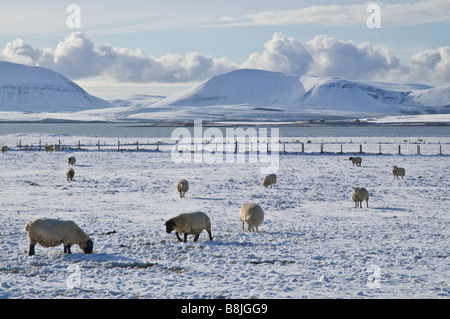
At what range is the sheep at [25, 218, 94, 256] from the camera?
13539 mm

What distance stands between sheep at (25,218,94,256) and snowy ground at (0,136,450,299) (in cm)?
33

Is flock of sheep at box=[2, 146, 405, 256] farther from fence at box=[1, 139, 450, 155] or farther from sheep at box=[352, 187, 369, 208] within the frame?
fence at box=[1, 139, 450, 155]

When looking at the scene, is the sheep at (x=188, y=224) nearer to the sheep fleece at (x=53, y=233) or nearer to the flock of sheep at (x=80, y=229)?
the flock of sheep at (x=80, y=229)

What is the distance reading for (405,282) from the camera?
11305mm

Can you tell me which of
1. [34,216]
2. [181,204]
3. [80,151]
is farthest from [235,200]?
[80,151]

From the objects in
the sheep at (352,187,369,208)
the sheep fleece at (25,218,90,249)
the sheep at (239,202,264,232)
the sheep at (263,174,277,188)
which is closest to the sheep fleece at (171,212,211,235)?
the sheep at (239,202,264,232)

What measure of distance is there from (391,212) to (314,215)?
340 centimetres

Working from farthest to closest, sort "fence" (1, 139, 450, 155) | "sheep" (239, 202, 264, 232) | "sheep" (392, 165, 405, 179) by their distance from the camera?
"fence" (1, 139, 450, 155) → "sheep" (392, 165, 405, 179) → "sheep" (239, 202, 264, 232)

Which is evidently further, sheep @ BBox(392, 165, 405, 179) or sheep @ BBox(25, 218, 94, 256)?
sheep @ BBox(392, 165, 405, 179)

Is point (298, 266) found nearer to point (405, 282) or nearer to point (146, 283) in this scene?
point (405, 282)

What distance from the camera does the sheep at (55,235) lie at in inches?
533
